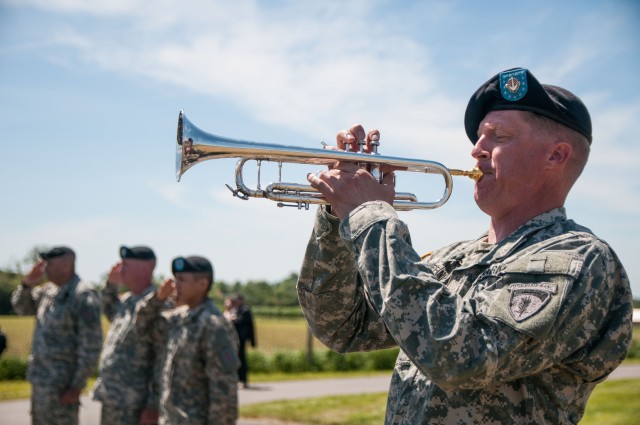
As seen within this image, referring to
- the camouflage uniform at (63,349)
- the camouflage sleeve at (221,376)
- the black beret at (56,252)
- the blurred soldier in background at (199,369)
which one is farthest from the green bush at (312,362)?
the camouflage sleeve at (221,376)

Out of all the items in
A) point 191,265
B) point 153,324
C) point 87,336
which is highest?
point 191,265

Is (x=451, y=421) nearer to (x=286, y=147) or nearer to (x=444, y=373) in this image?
(x=444, y=373)

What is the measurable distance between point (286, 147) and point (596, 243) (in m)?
1.20

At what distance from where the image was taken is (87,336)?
818 cm

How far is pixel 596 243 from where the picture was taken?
2225 mm

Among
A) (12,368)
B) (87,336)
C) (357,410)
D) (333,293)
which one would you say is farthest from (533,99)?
(12,368)

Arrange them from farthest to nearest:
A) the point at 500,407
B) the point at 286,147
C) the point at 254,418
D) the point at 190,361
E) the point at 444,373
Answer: the point at 254,418 → the point at 190,361 → the point at 286,147 → the point at 500,407 → the point at 444,373

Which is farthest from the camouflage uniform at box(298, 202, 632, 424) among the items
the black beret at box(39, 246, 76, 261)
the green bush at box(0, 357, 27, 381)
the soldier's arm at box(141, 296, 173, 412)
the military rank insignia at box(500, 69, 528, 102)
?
the green bush at box(0, 357, 27, 381)

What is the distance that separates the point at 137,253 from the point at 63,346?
1370mm

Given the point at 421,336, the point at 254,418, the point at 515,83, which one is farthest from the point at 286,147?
the point at 254,418

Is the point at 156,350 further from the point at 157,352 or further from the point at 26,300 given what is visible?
the point at 26,300

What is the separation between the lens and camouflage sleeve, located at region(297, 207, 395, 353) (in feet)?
8.96

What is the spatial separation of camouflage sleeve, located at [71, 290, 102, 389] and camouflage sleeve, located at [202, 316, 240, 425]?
7.26 feet

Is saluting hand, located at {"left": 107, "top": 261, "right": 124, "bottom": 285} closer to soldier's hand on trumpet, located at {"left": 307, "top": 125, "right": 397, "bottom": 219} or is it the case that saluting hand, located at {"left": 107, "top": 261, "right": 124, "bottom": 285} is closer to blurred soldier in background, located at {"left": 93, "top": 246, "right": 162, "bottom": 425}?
blurred soldier in background, located at {"left": 93, "top": 246, "right": 162, "bottom": 425}
